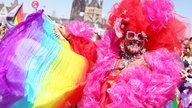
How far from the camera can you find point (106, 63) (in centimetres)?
291

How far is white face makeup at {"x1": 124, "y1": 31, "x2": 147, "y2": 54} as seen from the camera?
2.86m

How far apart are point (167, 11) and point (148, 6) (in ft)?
0.47

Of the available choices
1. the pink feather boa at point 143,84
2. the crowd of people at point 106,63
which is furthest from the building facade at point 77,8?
the pink feather boa at point 143,84

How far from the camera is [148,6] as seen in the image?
286 centimetres

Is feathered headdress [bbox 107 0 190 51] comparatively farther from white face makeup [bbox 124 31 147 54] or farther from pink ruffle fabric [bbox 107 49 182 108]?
pink ruffle fabric [bbox 107 49 182 108]

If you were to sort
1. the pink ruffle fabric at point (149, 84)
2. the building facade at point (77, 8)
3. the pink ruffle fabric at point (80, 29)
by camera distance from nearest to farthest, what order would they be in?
the pink ruffle fabric at point (149, 84) → the pink ruffle fabric at point (80, 29) → the building facade at point (77, 8)

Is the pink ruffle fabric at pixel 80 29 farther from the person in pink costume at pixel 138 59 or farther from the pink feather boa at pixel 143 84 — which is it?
Answer: the pink feather boa at pixel 143 84

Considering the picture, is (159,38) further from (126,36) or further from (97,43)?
(97,43)

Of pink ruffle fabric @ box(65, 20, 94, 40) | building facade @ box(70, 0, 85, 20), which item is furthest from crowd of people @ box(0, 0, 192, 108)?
building facade @ box(70, 0, 85, 20)

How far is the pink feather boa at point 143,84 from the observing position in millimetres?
2607

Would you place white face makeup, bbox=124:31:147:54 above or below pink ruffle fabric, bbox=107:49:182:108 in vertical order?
above

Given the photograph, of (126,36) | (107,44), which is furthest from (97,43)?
(126,36)

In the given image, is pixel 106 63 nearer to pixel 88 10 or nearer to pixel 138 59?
pixel 138 59

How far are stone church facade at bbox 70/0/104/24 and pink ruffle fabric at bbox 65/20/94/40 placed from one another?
9103 cm
